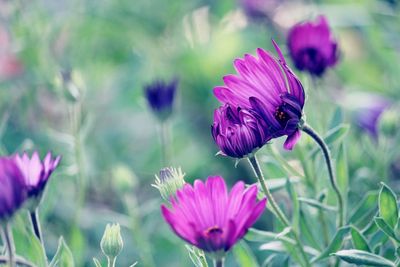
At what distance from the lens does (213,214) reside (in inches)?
16.8

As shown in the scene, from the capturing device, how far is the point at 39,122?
1057 mm

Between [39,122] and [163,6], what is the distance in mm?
290

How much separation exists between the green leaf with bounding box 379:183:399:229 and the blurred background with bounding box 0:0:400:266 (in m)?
0.30

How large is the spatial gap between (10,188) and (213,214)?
0.12 meters

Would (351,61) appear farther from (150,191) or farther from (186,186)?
(186,186)

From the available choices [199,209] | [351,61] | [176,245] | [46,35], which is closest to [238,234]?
[199,209]

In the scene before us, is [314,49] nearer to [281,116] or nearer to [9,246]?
[281,116]

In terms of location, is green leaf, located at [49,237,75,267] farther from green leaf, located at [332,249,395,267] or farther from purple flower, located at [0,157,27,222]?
green leaf, located at [332,249,395,267]

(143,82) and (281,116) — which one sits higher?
(281,116)

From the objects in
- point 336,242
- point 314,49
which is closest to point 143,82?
point 314,49

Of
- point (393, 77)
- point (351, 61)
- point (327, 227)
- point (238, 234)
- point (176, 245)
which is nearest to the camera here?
point (238, 234)

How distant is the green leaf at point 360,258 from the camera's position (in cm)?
46

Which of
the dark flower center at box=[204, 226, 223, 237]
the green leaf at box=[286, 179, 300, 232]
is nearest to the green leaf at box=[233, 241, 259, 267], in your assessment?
the green leaf at box=[286, 179, 300, 232]

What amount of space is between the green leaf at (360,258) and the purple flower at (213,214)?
76 millimetres
